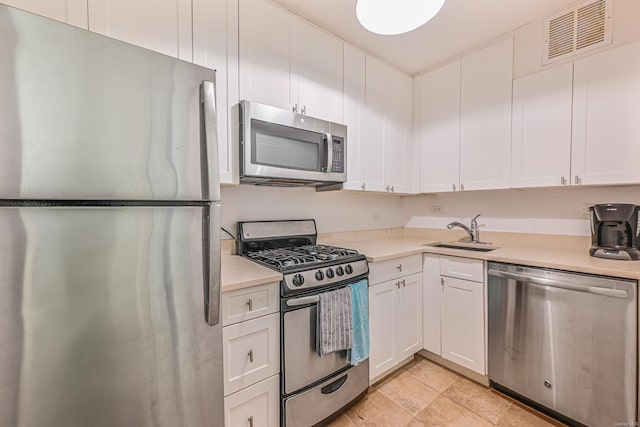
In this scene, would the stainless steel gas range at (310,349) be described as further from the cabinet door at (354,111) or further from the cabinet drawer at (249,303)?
the cabinet door at (354,111)

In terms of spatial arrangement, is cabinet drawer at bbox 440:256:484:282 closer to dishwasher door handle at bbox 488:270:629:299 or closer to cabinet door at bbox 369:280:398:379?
dishwasher door handle at bbox 488:270:629:299

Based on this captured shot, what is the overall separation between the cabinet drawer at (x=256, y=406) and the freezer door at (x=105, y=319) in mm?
214

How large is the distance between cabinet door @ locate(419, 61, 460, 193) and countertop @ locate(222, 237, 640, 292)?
0.73 meters

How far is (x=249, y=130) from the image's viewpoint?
5.14 ft

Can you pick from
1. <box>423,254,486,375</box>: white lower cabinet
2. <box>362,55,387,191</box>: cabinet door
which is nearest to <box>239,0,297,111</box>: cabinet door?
<box>362,55,387,191</box>: cabinet door

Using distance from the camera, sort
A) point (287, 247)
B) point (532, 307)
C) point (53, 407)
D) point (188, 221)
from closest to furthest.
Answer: point (53, 407), point (188, 221), point (532, 307), point (287, 247)

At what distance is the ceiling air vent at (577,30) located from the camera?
171cm

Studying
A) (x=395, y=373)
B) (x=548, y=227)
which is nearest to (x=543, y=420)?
(x=395, y=373)

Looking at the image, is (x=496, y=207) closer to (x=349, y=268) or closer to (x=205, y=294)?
(x=349, y=268)

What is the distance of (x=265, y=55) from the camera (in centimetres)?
168

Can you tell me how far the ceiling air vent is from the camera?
1.71m

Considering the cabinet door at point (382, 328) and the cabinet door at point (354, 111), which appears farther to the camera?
A: the cabinet door at point (354, 111)

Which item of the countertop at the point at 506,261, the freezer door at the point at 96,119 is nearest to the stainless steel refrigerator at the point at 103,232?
the freezer door at the point at 96,119

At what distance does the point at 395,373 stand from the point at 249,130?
2.11 meters
